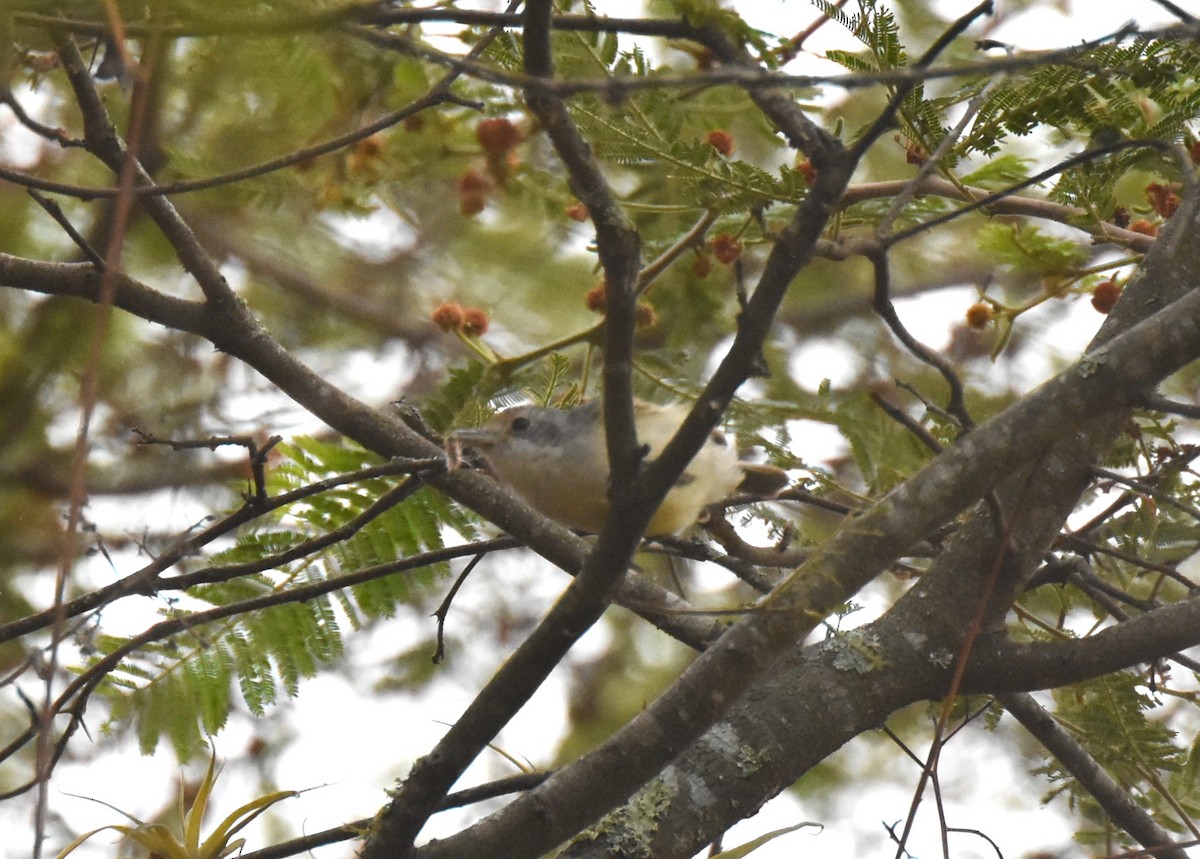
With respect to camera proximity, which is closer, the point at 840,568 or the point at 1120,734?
the point at 840,568

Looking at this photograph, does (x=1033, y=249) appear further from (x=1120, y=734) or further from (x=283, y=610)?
(x=283, y=610)

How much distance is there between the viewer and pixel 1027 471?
2871 millimetres

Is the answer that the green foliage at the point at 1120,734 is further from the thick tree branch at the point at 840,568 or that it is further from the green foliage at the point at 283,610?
the green foliage at the point at 283,610

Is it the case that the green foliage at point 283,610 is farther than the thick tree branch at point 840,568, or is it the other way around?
the green foliage at point 283,610

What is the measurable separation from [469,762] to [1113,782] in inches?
69.6

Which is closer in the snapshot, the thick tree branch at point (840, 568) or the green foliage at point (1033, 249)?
the thick tree branch at point (840, 568)

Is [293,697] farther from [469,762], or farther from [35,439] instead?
[35,439]

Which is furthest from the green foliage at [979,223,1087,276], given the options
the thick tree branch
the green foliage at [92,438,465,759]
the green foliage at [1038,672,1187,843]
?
the green foliage at [92,438,465,759]

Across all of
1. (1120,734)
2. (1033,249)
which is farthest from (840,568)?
(1033,249)

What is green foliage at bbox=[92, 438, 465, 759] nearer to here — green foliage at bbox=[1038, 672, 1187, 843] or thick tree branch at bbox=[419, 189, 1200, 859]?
thick tree branch at bbox=[419, 189, 1200, 859]

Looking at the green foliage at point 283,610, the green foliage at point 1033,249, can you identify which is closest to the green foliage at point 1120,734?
the green foliage at point 1033,249

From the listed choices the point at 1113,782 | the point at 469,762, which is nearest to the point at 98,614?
the point at 469,762

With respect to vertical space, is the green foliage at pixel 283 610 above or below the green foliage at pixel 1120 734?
above

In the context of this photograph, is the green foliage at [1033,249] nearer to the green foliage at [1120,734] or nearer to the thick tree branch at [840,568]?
the thick tree branch at [840,568]
